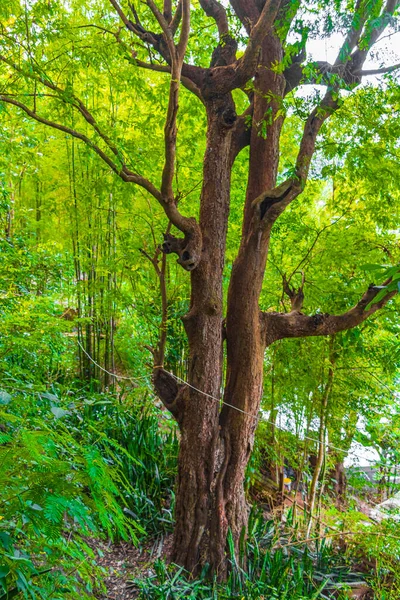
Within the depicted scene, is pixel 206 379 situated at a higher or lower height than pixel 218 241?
lower

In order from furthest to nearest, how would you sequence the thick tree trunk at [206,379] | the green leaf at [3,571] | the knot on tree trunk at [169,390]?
1. the knot on tree trunk at [169,390]
2. the thick tree trunk at [206,379]
3. the green leaf at [3,571]

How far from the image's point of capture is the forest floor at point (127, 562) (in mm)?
2115

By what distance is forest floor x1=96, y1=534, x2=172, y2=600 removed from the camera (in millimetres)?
2115

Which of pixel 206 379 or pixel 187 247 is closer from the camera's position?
pixel 187 247

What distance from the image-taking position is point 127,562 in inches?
93.0

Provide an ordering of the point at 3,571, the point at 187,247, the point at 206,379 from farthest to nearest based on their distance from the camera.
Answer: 1. the point at 206,379
2. the point at 187,247
3. the point at 3,571

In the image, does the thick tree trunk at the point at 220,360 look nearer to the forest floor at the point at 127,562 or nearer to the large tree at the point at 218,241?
the large tree at the point at 218,241

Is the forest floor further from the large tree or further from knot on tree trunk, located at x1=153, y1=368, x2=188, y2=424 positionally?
knot on tree trunk, located at x1=153, y1=368, x2=188, y2=424

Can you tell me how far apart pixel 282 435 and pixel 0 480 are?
10.7 ft

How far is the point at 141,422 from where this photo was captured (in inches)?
129

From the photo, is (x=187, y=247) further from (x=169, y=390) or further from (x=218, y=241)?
(x=169, y=390)

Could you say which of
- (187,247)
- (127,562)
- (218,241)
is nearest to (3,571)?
(187,247)

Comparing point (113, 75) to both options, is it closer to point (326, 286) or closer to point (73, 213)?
point (73, 213)

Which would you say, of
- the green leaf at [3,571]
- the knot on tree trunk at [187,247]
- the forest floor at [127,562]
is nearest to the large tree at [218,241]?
the knot on tree trunk at [187,247]
